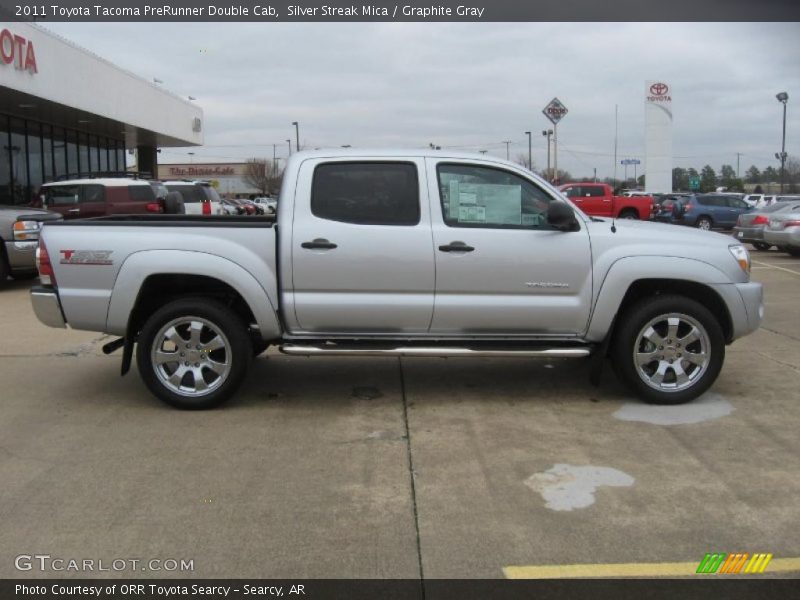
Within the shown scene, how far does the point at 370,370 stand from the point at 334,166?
203 cm

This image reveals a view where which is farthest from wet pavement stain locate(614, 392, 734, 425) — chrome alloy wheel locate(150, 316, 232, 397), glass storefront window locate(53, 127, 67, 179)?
glass storefront window locate(53, 127, 67, 179)

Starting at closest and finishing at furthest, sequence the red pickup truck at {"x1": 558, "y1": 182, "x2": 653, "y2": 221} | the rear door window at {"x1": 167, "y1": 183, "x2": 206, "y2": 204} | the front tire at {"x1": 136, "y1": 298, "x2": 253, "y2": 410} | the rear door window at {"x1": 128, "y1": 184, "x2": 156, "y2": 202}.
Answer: the front tire at {"x1": 136, "y1": 298, "x2": 253, "y2": 410}
the rear door window at {"x1": 128, "y1": 184, "x2": 156, "y2": 202}
the rear door window at {"x1": 167, "y1": 183, "x2": 206, "y2": 204}
the red pickup truck at {"x1": 558, "y1": 182, "x2": 653, "y2": 221}

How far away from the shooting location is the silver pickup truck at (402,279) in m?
5.36

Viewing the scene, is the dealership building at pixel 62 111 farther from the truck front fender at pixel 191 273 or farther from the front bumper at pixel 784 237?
the front bumper at pixel 784 237

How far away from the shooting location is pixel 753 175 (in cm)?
11519

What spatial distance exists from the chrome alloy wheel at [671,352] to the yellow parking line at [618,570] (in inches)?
91.3

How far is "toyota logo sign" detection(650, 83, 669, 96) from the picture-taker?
193 ft

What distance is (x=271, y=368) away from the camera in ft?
22.4

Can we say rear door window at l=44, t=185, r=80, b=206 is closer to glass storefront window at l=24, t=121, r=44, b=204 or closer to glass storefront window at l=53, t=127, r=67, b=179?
glass storefront window at l=24, t=121, r=44, b=204

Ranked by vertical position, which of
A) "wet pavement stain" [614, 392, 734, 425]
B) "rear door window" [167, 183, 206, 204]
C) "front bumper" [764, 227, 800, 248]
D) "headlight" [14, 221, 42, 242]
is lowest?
"wet pavement stain" [614, 392, 734, 425]

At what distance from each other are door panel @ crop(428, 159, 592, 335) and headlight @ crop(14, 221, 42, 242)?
346 inches

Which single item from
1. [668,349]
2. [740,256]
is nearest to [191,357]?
[668,349]

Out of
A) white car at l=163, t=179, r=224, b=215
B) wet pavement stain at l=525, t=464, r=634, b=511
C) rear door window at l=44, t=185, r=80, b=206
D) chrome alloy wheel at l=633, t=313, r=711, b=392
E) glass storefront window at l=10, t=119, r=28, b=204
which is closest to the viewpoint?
wet pavement stain at l=525, t=464, r=634, b=511

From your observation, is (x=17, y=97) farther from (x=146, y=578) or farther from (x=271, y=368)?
(x=146, y=578)
